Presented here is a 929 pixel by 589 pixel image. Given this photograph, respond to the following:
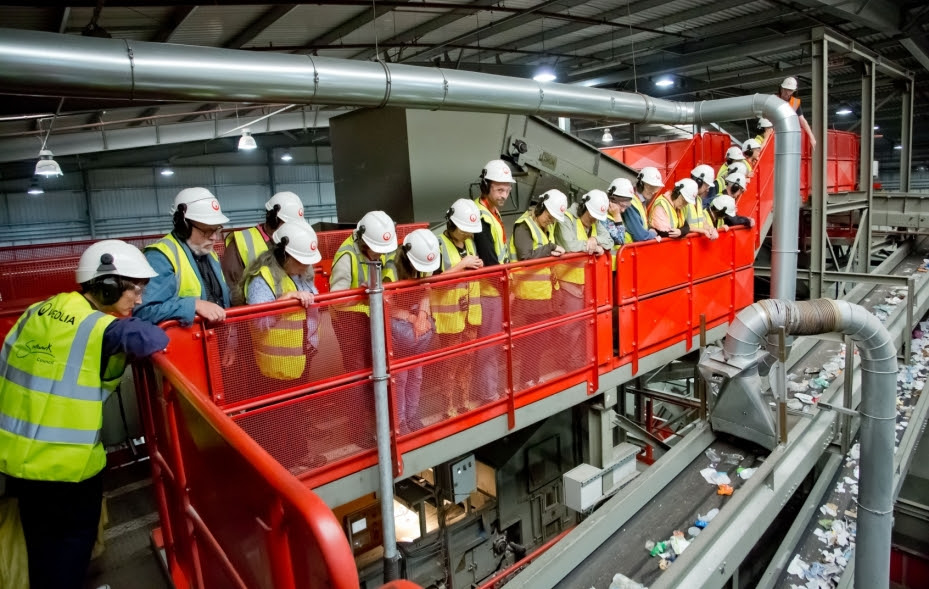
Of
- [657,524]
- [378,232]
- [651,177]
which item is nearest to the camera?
[378,232]

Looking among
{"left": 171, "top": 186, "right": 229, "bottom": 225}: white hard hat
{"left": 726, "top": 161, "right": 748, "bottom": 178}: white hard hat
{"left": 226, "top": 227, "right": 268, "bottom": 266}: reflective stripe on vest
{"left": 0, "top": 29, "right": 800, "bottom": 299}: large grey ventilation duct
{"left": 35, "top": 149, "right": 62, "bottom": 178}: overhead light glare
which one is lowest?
{"left": 226, "top": 227, "right": 268, "bottom": 266}: reflective stripe on vest

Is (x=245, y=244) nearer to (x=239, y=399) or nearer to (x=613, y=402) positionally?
(x=239, y=399)

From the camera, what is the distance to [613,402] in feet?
19.3

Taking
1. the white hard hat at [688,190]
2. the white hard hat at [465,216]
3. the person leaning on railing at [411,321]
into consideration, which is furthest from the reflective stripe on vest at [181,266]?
the white hard hat at [688,190]

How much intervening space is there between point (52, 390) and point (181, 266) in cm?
102

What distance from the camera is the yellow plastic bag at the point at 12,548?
260cm

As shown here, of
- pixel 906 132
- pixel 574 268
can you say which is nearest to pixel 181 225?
pixel 574 268

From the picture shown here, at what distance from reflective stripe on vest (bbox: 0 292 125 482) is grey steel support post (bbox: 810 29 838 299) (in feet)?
31.1

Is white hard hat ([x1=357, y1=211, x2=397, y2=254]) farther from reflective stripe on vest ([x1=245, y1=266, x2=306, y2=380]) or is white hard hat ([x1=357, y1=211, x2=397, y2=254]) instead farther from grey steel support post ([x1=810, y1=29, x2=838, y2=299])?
grey steel support post ([x1=810, y1=29, x2=838, y2=299])

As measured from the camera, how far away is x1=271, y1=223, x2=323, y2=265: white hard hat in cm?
344

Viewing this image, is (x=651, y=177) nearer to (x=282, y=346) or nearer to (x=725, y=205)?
(x=725, y=205)

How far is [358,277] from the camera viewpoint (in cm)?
390

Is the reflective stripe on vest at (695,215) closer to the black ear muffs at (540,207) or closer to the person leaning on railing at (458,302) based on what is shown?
the black ear muffs at (540,207)

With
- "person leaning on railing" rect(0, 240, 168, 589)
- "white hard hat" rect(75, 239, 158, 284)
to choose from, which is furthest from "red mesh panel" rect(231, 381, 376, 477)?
"white hard hat" rect(75, 239, 158, 284)
